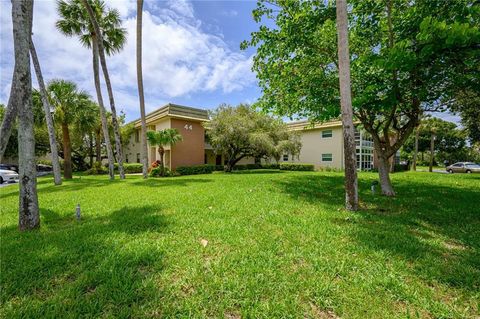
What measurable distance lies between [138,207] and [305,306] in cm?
615

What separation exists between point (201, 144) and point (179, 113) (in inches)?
160

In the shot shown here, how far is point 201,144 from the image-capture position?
25.8 metres

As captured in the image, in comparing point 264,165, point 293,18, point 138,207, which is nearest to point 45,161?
point 264,165

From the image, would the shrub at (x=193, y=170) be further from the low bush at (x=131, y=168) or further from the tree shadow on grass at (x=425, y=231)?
the tree shadow on grass at (x=425, y=231)

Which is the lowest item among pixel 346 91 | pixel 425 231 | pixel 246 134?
pixel 425 231

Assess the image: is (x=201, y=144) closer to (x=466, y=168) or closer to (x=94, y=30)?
(x=94, y=30)

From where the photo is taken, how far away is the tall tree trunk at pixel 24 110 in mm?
4977

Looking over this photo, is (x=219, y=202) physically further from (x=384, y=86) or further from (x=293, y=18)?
(x=293, y=18)

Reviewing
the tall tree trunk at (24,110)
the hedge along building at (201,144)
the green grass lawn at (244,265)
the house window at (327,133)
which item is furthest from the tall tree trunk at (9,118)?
the house window at (327,133)

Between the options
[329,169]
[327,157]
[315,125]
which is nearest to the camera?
[329,169]

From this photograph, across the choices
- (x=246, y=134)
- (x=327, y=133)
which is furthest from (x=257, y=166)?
(x=246, y=134)

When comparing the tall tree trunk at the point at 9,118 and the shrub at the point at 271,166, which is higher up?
the tall tree trunk at the point at 9,118

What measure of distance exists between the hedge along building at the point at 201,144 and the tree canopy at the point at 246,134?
2.48 meters

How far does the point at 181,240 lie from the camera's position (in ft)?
14.8
